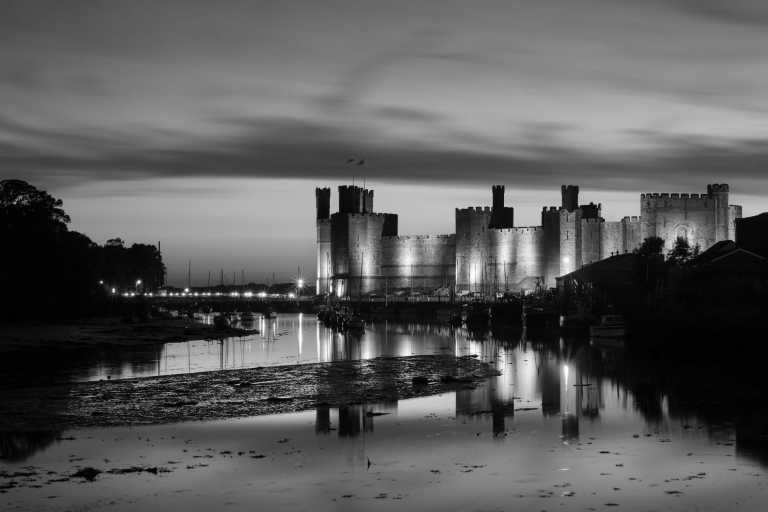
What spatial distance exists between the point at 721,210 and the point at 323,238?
30.3 meters

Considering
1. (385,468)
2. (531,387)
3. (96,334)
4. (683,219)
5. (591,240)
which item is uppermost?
(683,219)

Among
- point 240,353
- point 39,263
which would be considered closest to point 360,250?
point 39,263

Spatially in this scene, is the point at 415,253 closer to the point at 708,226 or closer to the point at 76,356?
the point at 708,226

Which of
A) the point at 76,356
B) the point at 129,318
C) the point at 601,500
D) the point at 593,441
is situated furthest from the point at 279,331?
the point at 601,500

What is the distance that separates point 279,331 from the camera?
47188 millimetres

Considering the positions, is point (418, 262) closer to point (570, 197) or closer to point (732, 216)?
point (570, 197)

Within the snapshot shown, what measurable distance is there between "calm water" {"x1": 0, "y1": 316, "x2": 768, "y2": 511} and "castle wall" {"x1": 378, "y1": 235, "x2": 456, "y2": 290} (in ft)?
161

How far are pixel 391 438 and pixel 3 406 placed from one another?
21.1 ft

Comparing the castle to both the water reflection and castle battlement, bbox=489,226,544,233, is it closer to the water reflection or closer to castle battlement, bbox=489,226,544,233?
castle battlement, bbox=489,226,544,233

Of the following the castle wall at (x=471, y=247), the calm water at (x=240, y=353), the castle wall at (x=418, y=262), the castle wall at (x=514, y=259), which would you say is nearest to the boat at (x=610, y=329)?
the calm water at (x=240, y=353)

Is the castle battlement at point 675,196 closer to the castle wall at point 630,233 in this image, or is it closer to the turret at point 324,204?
the castle wall at point 630,233

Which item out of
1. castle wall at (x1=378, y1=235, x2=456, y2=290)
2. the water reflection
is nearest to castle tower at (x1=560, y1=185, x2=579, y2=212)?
castle wall at (x1=378, y1=235, x2=456, y2=290)

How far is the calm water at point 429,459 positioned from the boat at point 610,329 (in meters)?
16.0

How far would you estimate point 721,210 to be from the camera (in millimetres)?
52188
